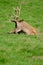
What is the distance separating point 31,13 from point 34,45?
11050mm

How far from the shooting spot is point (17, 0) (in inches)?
1085

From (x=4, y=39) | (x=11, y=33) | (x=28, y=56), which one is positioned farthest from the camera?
(x=11, y=33)

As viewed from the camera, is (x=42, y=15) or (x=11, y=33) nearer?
(x=11, y=33)

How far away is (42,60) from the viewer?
1123 centimetres

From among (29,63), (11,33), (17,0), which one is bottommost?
(17,0)

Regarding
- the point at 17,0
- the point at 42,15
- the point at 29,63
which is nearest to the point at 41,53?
the point at 29,63

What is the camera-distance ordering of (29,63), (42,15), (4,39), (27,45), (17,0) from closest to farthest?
(29,63), (27,45), (4,39), (42,15), (17,0)

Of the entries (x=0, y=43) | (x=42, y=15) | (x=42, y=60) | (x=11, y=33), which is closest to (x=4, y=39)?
(x=0, y=43)

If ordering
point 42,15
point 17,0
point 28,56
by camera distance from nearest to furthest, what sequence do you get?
1. point 28,56
2. point 42,15
3. point 17,0

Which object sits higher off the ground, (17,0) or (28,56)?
(28,56)

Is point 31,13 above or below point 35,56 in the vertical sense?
below

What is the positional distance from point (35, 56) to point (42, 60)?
60 centimetres

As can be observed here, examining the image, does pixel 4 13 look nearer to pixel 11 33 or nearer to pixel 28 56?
pixel 11 33

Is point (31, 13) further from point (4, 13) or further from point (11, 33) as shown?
point (11, 33)
